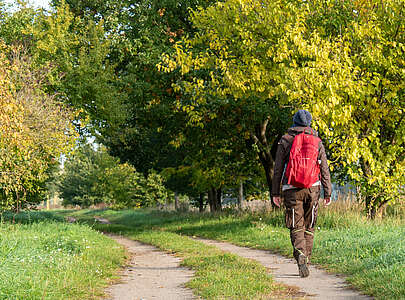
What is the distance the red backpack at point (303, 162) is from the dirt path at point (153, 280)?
211 centimetres

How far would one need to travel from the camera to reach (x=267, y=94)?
13898 millimetres

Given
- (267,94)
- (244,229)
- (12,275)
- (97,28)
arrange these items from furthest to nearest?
(97,28) → (244,229) → (267,94) → (12,275)

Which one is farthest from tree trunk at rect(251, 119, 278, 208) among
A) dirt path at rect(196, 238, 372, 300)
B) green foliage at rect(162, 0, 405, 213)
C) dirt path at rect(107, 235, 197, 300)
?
dirt path at rect(196, 238, 372, 300)

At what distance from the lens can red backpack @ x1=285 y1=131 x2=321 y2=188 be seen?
7.09 meters

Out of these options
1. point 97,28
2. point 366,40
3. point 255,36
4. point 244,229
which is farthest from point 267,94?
point 97,28

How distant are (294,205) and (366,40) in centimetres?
693

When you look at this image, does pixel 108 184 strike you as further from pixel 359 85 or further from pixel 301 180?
pixel 301 180

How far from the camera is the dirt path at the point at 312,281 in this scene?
621 cm

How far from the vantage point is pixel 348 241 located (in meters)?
9.83

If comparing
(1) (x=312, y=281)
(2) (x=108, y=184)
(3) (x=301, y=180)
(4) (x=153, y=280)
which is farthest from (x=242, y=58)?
(2) (x=108, y=184)

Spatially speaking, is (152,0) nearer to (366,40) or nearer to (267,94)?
(267,94)

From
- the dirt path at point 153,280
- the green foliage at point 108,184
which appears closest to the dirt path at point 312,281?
the dirt path at point 153,280

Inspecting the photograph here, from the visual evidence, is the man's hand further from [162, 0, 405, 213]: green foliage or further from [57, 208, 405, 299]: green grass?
[162, 0, 405, 213]: green foliage

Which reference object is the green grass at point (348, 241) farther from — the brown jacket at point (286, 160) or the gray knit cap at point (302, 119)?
the gray knit cap at point (302, 119)
